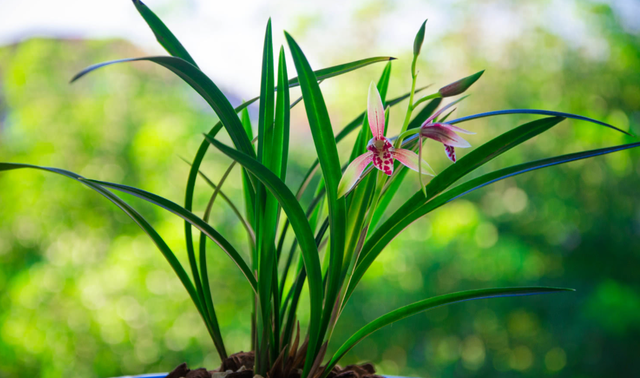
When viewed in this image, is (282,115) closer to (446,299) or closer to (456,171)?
(456,171)

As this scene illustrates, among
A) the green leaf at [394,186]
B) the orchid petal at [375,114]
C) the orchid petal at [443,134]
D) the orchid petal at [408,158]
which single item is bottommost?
the orchid petal at [408,158]

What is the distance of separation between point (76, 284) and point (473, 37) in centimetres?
268

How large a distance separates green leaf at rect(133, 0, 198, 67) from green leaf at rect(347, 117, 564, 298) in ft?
1.19

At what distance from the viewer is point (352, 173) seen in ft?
1.71

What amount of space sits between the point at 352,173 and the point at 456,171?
155mm

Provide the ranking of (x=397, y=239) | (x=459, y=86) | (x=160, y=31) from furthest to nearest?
1. (x=397, y=239)
2. (x=160, y=31)
3. (x=459, y=86)

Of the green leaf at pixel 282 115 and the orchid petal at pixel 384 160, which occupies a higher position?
the green leaf at pixel 282 115

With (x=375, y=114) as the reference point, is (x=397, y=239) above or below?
above

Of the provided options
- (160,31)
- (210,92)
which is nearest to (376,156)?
(210,92)

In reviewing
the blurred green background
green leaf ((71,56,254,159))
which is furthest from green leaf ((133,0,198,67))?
the blurred green background

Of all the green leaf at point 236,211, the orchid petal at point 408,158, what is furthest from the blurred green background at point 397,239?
the orchid petal at point 408,158

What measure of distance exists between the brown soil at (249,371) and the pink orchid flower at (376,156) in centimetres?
33

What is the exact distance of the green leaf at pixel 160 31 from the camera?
583 millimetres

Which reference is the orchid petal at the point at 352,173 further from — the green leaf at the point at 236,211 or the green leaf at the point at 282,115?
the green leaf at the point at 236,211
